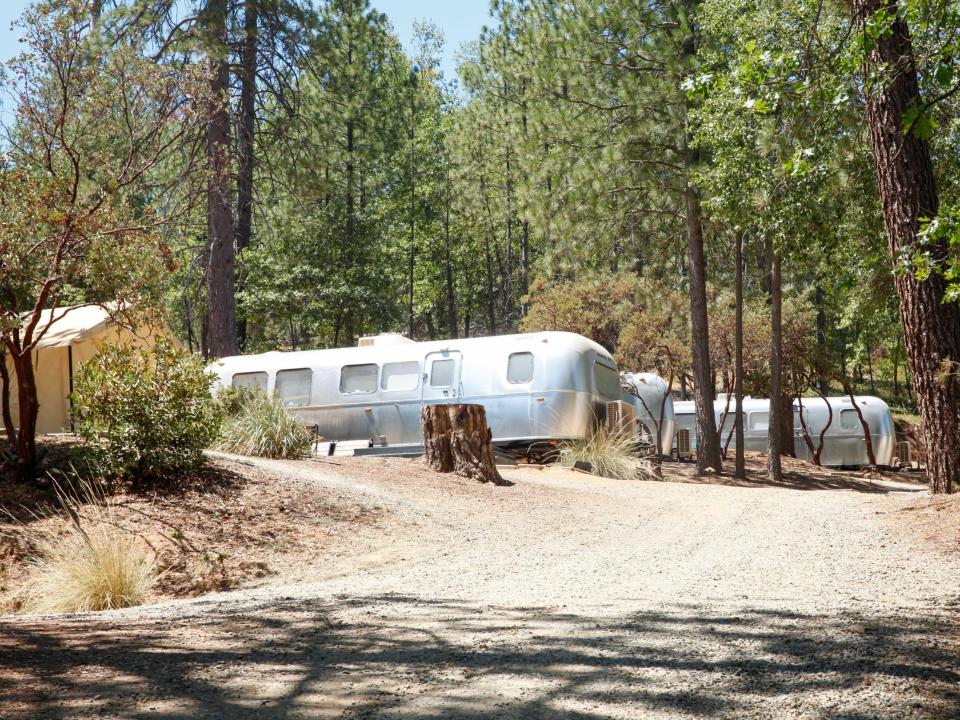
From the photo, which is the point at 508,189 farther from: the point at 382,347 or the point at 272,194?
the point at 382,347

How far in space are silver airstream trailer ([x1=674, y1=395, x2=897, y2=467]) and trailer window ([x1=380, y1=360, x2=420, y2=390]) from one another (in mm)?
10843

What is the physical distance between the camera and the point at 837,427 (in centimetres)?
2525

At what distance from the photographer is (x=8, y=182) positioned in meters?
8.61

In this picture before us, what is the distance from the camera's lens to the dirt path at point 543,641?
3.13 m

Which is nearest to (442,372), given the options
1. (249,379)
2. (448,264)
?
(249,379)

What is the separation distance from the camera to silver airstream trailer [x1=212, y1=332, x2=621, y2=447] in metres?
15.6

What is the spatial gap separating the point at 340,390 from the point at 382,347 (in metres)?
1.02

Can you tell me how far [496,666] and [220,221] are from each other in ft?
52.7

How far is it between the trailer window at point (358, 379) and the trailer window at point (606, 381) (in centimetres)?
371

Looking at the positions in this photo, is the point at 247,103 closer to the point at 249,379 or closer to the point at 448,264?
the point at 249,379

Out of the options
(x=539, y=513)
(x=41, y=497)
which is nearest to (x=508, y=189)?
(x=539, y=513)

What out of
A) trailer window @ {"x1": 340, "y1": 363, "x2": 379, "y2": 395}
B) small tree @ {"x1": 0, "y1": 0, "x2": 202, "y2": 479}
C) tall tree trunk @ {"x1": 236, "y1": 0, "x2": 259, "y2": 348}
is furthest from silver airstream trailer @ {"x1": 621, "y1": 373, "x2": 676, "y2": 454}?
small tree @ {"x1": 0, "y1": 0, "x2": 202, "y2": 479}

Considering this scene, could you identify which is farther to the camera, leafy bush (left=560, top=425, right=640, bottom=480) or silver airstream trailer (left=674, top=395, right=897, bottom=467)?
silver airstream trailer (left=674, top=395, right=897, bottom=467)

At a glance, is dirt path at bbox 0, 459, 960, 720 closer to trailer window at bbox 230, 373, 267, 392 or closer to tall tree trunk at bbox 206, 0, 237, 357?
trailer window at bbox 230, 373, 267, 392
